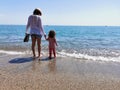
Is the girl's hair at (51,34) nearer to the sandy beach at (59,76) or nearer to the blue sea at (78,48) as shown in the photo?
the blue sea at (78,48)

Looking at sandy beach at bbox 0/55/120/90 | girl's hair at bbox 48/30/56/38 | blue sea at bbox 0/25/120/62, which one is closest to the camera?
sandy beach at bbox 0/55/120/90

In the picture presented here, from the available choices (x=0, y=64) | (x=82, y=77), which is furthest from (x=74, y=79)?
(x=0, y=64)

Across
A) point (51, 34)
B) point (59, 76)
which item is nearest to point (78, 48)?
point (51, 34)

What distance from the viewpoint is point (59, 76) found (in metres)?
6.01

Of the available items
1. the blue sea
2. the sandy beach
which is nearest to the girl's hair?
the blue sea

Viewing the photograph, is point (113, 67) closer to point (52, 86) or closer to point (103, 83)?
point (103, 83)

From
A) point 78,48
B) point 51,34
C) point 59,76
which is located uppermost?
point 51,34

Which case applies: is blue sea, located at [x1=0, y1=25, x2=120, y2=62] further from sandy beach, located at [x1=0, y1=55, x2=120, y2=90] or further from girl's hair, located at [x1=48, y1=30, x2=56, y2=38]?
sandy beach, located at [x1=0, y1=55, x2=120, y2=90]

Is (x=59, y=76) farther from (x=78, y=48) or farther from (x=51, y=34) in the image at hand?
(x=78, y=48)

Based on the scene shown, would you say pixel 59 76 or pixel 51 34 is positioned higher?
pixel 51 34

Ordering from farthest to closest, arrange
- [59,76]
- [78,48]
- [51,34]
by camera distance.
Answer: [78,48] < [51,34] < [59,76]

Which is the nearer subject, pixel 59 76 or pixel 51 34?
pixel 59 76

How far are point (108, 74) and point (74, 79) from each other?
1.25 m

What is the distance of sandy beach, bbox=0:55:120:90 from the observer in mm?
5096
